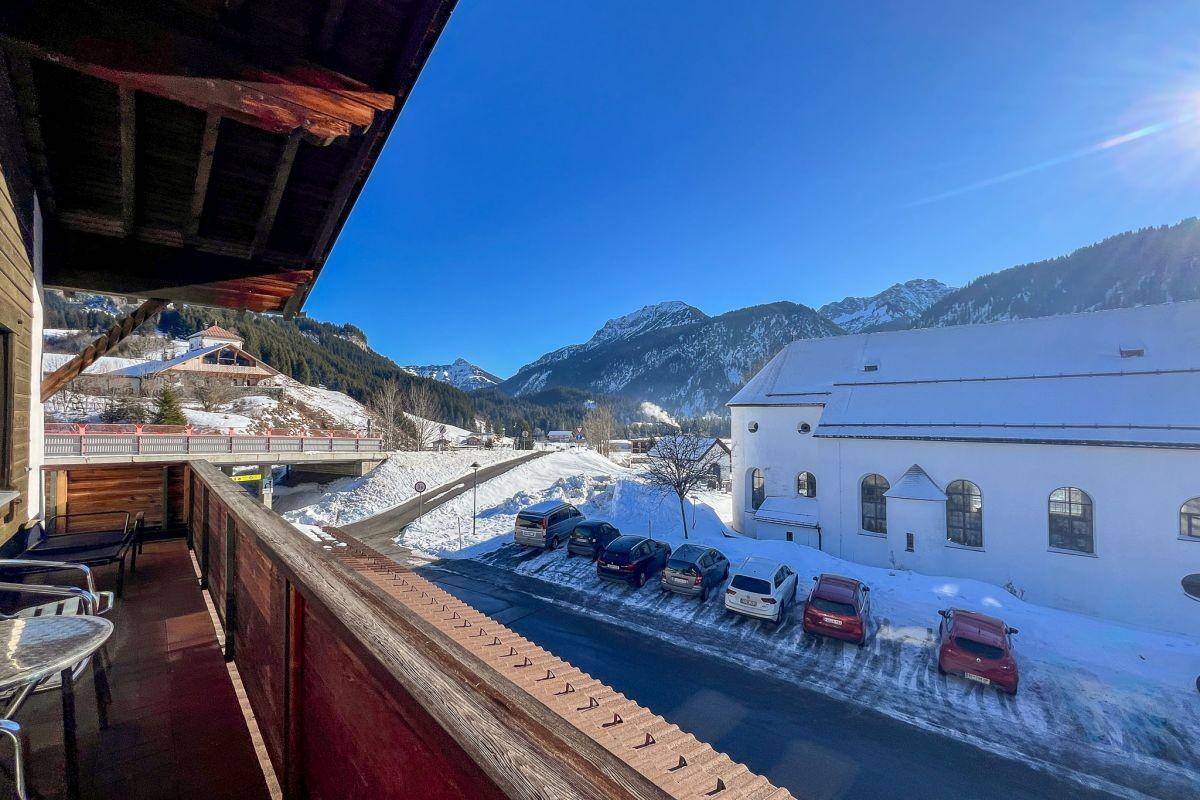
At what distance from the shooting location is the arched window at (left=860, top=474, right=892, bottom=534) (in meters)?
18.0

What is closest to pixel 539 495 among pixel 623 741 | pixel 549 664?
pixel 549 664

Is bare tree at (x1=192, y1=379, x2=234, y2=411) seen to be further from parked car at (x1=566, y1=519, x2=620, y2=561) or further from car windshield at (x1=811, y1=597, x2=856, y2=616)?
car windshield at (x1=811, y1=597, x2=856, y2=616)

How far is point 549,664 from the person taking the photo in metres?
6.04

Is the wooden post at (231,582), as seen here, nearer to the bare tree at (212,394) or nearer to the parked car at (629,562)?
the parked car at (629,562)

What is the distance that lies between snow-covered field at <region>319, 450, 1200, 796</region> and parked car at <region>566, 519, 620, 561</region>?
396mm

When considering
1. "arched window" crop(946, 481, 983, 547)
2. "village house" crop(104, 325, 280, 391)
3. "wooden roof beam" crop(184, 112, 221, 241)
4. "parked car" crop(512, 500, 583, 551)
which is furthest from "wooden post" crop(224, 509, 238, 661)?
"village house" crop(104, 325, 280, 391)

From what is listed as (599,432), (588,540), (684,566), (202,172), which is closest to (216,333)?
(599,432)

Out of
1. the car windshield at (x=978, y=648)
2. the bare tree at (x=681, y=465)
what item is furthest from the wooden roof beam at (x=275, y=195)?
the bare tree at (x=681, y=465)

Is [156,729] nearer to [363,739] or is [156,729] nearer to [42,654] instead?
[42,654]

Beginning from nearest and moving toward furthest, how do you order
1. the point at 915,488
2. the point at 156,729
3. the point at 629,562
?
the point at 156,729, the point at 629,562, the point at 915,488

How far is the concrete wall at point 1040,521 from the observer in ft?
44.2

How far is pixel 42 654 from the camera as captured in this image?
1.57 metres

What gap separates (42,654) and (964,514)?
2094 cm

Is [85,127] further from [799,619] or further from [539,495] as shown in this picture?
[539,495]
